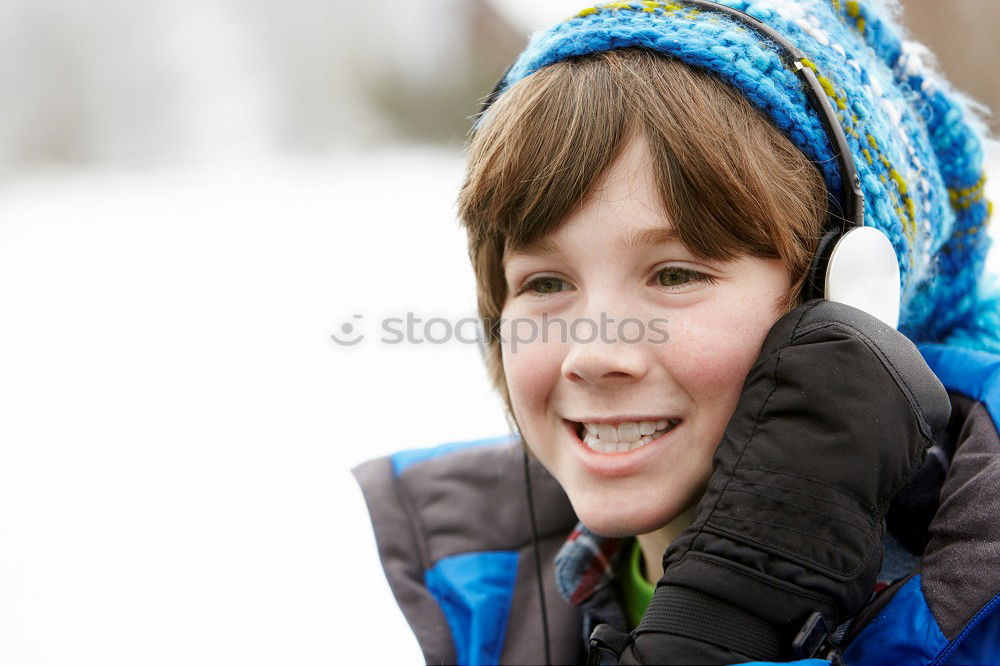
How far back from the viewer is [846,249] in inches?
48.8

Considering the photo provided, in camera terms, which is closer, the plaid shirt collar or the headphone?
the headphone

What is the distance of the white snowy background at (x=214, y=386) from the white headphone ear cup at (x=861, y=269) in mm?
632

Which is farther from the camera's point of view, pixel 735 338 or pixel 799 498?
pixel 735 338

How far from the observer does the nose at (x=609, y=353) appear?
1229 mm

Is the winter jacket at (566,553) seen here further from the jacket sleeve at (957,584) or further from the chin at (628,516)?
the chin at (628,516)

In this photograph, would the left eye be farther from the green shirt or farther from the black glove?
the green shirt

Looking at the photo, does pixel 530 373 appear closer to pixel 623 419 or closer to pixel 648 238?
pixel 623 419

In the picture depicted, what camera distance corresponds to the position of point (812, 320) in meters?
1.18

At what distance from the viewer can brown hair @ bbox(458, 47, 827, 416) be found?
123 cm

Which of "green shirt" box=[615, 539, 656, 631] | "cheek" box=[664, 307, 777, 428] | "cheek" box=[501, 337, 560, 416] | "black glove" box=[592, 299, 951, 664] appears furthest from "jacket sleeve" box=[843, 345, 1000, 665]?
"cheek" box=[501, 337, 560, 416]

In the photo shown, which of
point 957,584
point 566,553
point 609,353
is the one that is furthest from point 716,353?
point 566,553

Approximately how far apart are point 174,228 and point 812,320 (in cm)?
419

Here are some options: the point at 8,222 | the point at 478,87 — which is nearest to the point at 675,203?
the point at 8,222

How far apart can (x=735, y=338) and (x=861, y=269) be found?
0.21 meters
